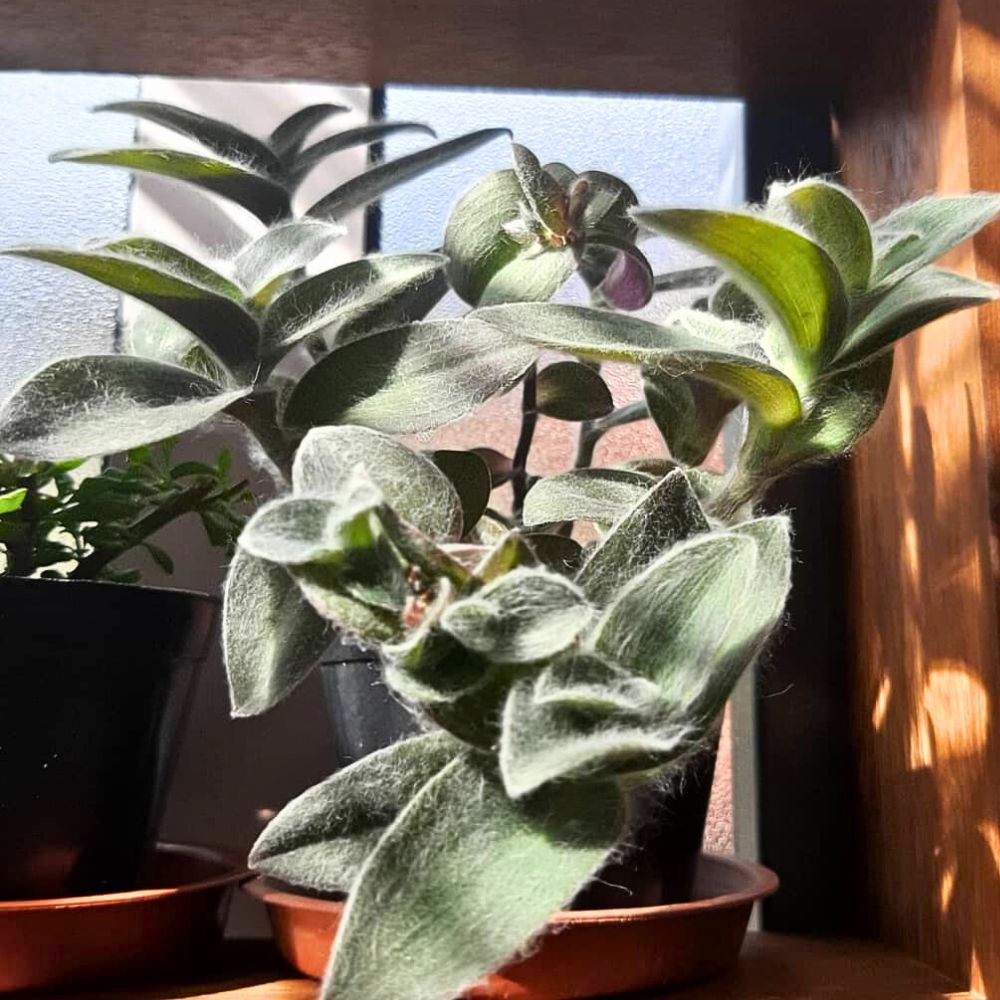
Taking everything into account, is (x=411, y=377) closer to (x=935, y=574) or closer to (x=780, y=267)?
(x=780, y=267)

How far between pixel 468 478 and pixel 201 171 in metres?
0.20

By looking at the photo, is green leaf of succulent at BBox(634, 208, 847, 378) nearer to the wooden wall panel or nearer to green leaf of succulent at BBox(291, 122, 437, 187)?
the wooden wall panel

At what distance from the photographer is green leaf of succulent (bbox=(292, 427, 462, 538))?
0.98 ft

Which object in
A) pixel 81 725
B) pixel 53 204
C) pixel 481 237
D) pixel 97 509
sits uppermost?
pixel 53 204

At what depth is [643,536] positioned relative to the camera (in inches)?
12.6

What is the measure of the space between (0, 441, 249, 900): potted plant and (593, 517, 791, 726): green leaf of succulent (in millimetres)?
258

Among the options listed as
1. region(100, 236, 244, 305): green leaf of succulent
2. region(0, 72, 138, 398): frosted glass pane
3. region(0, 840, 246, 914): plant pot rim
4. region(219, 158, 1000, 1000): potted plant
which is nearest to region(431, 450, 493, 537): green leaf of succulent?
region(219, 158, 1000, 1000): potted plant

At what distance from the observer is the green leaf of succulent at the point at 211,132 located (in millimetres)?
532

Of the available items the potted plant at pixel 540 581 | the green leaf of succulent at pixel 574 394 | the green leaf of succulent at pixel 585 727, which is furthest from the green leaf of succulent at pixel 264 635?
the green leaf of succulent at pixel 574 394

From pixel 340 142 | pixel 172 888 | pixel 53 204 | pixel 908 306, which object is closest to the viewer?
pixel 908 306

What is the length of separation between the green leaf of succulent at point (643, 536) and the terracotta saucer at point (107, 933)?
258 mm

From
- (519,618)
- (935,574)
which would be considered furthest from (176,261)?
(935,574)

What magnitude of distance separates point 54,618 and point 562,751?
0.92 ft

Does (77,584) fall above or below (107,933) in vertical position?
above
